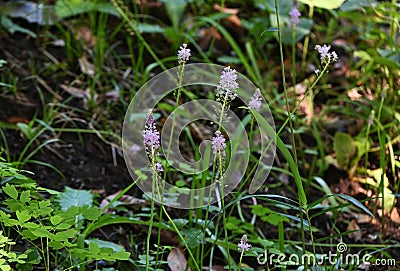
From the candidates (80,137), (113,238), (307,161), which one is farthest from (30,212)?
(307,161)

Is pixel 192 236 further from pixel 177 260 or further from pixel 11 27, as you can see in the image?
pixel 11 27

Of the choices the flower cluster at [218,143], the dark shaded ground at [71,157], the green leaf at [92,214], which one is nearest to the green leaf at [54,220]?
the green leaf at [92,214]

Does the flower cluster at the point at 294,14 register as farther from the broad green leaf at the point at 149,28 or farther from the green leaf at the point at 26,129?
the green leaf at the point at 26,129

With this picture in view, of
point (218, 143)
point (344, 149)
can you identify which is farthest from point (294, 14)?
point (218, 143)

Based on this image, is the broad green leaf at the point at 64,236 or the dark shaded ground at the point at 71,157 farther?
the dark shaded ground at the point at 71,157

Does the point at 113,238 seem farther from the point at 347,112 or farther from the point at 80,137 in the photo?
the point at 347,112

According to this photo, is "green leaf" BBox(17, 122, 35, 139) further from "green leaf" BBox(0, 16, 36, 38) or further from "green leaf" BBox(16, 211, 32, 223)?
"green leaf" BBox(16, 211, 32, 223)
